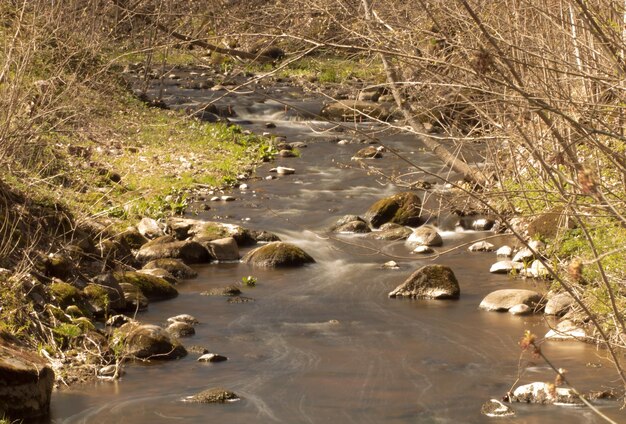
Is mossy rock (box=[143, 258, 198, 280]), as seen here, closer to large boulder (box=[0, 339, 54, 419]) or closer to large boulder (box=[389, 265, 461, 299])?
large boulder (box=[389, 265, 461, 299])

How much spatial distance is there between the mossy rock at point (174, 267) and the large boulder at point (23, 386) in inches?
210

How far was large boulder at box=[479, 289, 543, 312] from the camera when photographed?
11.9 metres

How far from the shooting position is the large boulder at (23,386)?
7.94 m

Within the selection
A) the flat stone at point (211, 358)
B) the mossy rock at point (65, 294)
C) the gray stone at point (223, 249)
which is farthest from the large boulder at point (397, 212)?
the flat stone at point (211, 358)

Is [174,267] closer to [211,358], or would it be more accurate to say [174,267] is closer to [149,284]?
[149,284]

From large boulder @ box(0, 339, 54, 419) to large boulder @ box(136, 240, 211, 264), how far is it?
599 cm

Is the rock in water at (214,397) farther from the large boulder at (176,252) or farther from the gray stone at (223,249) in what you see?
the gray stone at (223,249)

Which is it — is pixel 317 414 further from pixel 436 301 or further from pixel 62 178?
pixel 62 178

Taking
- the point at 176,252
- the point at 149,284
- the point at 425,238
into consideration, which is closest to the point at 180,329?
the point at 149,284

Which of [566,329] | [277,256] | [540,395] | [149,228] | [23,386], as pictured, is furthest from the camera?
[149,228]

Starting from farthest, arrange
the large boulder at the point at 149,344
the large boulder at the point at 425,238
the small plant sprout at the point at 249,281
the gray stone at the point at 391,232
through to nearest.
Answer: the gray stone at the point at 391,232 < the large boulder at the point at 425,238 < the small plant sprout at the point at 249,281 < the large boulder at the point at 149,344

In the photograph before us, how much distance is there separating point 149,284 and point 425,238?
4.76 m

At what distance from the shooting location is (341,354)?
34.2ft

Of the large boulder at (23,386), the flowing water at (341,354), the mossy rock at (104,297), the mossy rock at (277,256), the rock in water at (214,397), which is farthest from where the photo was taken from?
the mossy rock at (277,256)
